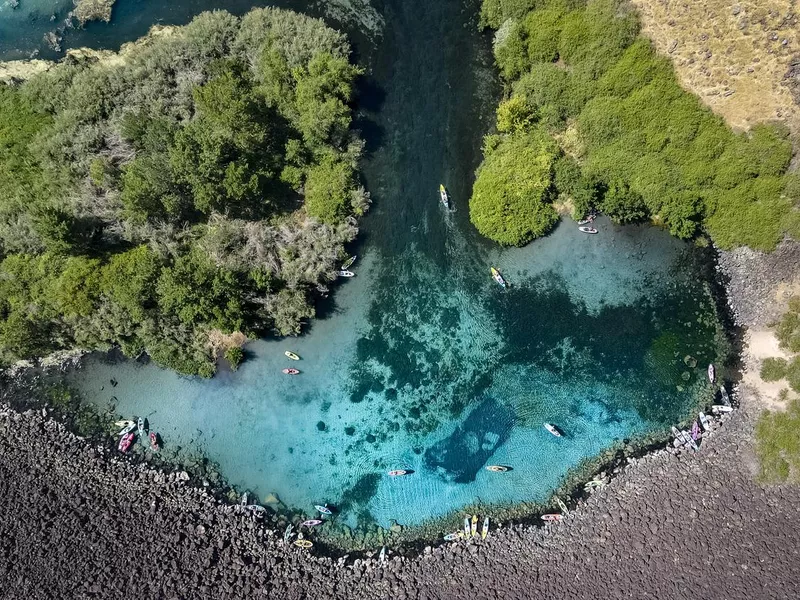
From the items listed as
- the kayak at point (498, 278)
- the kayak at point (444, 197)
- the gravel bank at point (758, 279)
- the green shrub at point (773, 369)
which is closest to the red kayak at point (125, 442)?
the kayak at point (444, 197)

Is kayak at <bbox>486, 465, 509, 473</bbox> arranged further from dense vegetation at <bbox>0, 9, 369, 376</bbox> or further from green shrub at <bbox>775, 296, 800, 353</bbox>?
green shrub at <bbox>775, 296, 800, 353</bbox>

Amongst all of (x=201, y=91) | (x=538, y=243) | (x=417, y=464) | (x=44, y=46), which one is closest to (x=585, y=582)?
(x=417, y=464)

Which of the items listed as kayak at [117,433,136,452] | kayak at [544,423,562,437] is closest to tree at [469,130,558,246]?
kayak at [544,423,562,437]

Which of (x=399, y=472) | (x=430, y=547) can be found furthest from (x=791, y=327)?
(x=430, y=547)

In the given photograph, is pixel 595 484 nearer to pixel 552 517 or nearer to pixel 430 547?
pixel 552 517

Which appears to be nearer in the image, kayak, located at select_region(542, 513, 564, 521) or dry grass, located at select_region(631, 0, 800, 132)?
dry grass, located at select_region(631, 0, 800, 132)

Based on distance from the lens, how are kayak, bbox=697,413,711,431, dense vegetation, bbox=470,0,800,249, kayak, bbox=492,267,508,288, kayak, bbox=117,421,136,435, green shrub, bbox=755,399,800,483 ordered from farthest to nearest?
kayak, bbox=492,267,508,288, kayak, bbox=117,421,136,435, kayak, bbox=697,413,711,431, green shrub, bbox=755,399,800,483, dense vegetation, bbox=470,0,800,249
